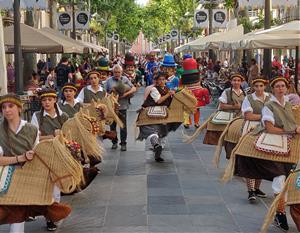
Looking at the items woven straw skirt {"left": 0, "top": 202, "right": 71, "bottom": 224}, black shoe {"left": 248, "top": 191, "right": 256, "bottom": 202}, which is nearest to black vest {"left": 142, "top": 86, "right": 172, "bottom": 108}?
black shoe {"left": 248, "top": 191, "right": 256, "bottom": 202}

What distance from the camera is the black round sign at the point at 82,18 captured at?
109 feet

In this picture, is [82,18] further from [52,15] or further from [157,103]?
[157,103]

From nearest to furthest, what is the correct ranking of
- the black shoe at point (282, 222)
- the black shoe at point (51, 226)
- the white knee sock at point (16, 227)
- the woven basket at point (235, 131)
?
Result: the white knee sock at point (16, 227), the black shoe at point (282, 222), the black shoe at point (51, 226), the woven basket at point (235, 131)

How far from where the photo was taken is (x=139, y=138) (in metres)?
11.3

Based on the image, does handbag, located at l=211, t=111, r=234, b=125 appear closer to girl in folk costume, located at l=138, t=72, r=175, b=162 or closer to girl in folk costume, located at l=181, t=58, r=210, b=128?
girl in folk costume, located at l=138, t=72, r=175, b=162

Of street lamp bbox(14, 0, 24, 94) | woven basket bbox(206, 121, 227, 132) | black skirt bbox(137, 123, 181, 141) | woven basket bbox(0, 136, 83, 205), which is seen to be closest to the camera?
woven basket bbox(0, 136, 83, 205)

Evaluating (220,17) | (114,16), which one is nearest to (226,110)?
(220,17)

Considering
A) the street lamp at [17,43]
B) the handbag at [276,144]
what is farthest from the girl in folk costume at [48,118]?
the street lamp at [17,43]

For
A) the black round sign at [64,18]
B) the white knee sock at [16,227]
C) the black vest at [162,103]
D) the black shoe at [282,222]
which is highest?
the black round sign at [64,18]

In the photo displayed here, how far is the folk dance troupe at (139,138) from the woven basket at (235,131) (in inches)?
0.5

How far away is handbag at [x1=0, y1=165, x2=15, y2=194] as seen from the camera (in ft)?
19.2

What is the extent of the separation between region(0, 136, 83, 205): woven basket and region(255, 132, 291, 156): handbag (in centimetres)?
229

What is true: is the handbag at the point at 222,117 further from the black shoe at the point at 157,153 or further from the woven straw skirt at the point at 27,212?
the woven straw skirt at the point at 27,212

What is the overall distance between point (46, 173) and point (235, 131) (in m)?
3.48
